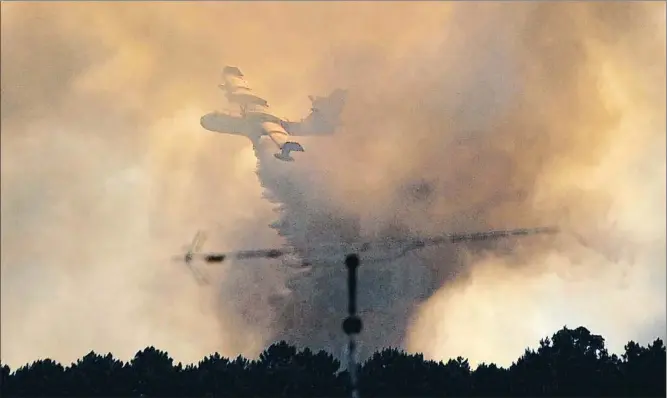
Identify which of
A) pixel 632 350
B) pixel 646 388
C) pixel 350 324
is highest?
pixel 632 350

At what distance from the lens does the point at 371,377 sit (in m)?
96.9

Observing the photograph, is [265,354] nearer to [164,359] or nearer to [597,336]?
[164,359]

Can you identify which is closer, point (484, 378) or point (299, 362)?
point (484, 378)

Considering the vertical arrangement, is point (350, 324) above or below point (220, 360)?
below

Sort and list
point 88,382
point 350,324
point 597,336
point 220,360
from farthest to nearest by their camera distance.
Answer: point 597,336 → point 220,360 → point 88,382 → point 350,324

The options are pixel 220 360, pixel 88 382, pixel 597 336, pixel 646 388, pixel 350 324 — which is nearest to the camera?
pixel 350 324

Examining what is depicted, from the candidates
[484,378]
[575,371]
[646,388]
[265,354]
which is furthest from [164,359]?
[646,388]

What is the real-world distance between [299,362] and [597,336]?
5242 cm

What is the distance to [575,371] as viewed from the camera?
310 feet

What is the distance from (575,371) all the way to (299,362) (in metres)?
43.4

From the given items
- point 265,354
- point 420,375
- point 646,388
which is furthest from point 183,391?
point 646,388

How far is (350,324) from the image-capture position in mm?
33938

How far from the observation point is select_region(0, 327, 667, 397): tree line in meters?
92.6

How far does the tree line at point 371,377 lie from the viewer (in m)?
92.6
